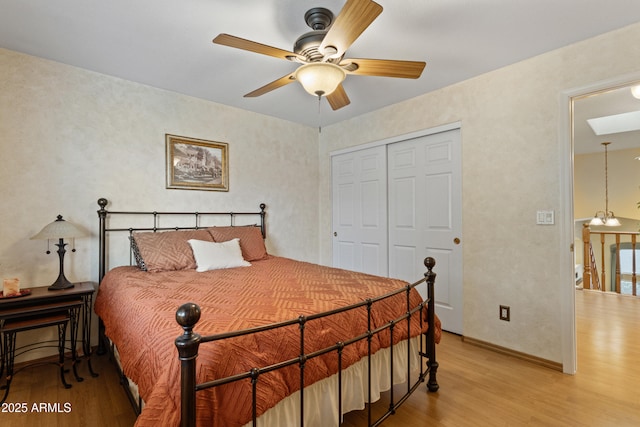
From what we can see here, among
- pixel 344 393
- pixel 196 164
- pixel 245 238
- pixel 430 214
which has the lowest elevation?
pixel 344 393

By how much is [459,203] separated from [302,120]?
2190 mm

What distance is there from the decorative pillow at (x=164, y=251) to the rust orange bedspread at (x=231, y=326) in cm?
18

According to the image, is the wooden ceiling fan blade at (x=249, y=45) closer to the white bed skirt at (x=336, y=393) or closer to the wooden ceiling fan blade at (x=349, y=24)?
the wooden ceiling fan blade at (x=349, y=24)

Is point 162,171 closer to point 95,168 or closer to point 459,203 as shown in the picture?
point 95,168

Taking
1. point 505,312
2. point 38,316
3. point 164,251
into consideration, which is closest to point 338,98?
point 164,251

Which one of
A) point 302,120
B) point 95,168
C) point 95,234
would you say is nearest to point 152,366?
point 95,234

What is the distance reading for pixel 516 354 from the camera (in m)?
2.54

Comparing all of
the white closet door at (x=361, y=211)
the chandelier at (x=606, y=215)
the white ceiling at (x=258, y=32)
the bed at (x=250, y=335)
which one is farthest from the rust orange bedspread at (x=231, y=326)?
the chandelier at (x=606, y=215)

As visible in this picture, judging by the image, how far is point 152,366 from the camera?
1187 mm

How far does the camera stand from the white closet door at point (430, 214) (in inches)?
120

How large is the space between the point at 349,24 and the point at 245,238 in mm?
2224

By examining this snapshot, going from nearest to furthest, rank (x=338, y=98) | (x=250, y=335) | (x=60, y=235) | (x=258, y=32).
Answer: (x=250, y=335), (x=258, y=32), (x=60, y=235), (x=338, y=98)

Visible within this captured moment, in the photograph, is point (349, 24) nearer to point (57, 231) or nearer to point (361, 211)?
point (57, 231)

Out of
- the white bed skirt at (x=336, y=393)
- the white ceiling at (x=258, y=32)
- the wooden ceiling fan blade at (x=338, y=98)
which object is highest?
the white ceiling at (x=258, y=32)
